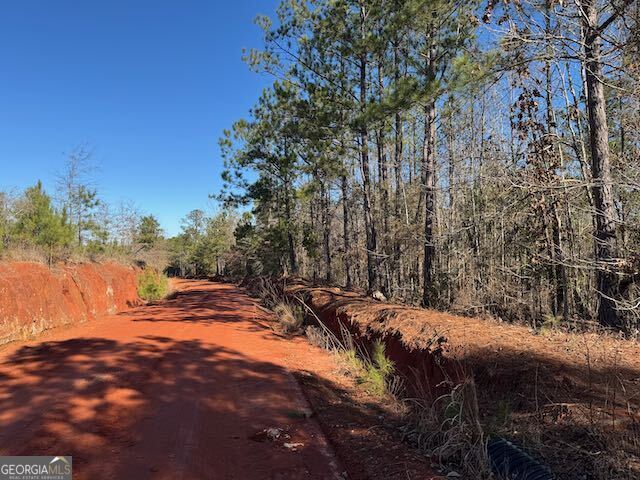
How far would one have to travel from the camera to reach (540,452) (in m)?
3.71

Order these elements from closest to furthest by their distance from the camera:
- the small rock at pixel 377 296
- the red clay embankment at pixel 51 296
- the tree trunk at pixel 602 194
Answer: the tree trunk at pixel 602 194, the red clay embankment at pixel 51 296, the small rock at pixel 377 296

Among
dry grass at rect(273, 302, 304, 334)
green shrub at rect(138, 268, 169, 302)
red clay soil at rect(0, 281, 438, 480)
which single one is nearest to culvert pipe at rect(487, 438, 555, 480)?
red clay soil at rect(0, 281, 438, 480)

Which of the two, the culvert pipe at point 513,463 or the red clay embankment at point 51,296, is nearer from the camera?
the culvert pipe at point 513,463

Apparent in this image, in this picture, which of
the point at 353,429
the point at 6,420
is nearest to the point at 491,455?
the point at 353,429

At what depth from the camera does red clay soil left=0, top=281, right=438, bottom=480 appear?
13.7 ft

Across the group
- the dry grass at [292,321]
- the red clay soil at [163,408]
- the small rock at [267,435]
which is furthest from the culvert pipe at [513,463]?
the dry grass at [292,321]

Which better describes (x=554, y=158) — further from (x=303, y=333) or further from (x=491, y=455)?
(x=491, y=455)

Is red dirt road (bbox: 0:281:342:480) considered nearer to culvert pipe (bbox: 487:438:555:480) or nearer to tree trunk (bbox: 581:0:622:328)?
culvert pipe (bbox: 487:438:555:480)

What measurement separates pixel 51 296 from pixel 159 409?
831cm

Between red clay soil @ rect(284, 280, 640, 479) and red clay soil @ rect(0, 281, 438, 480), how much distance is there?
1.84 metres

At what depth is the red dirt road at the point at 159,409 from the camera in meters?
4.17

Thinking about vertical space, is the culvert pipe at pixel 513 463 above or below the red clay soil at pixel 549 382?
below

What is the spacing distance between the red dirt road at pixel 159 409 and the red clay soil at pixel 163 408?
0.01 meters

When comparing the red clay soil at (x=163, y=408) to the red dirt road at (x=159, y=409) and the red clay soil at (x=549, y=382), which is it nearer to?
the red dirt road at (x=159, y=409)
